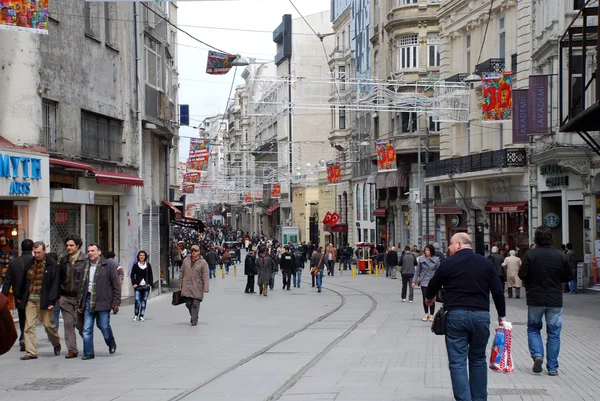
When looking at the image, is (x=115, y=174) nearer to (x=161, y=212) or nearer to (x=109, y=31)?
(x=109, y=31)

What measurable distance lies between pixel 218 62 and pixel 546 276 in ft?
63.5

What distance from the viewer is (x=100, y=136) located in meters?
24.8

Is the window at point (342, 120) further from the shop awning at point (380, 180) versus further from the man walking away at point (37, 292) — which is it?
the man walking away at point (37, 292)

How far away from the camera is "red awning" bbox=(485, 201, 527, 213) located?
35888mm

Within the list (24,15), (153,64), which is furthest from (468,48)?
(24,15)

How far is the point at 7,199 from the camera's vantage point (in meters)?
18.9

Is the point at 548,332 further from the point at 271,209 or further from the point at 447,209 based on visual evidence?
the point at 271,209

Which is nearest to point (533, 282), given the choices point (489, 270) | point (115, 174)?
point (489, 270)

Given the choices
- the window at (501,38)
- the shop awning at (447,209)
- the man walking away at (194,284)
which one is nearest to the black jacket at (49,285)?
the man walking away at (194,284)

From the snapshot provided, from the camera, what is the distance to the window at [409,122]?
50.8m

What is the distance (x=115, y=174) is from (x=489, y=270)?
692 inches

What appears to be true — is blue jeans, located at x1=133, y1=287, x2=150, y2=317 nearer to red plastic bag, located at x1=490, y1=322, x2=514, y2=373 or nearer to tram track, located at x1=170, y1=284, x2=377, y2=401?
tram track, located at x1=170, y1=284, x2=377, y2=401

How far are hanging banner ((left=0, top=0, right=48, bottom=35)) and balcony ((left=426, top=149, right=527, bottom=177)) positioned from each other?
73.0ft

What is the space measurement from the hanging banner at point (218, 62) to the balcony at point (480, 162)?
12.5 metres
